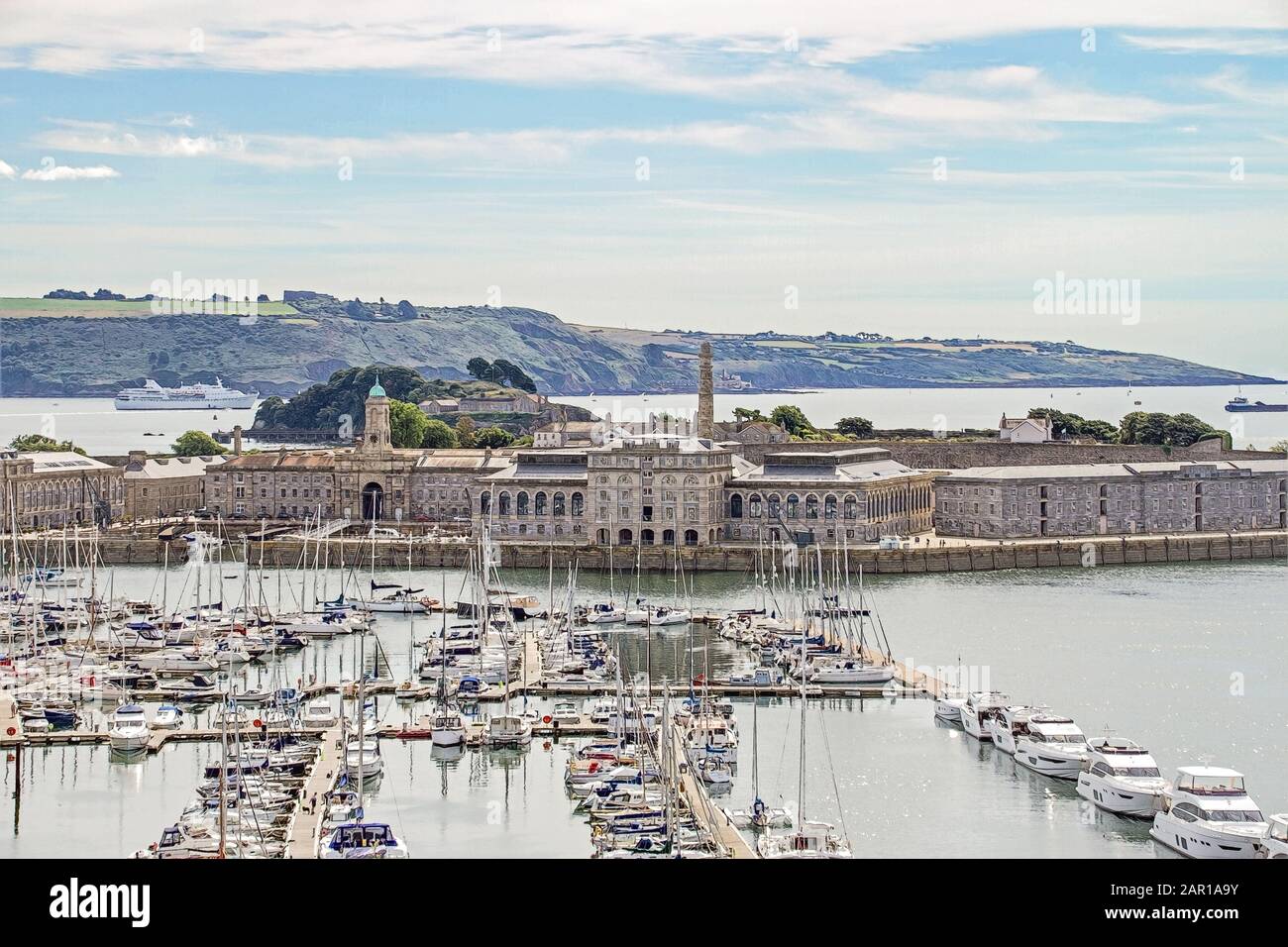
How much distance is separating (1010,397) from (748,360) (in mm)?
28297

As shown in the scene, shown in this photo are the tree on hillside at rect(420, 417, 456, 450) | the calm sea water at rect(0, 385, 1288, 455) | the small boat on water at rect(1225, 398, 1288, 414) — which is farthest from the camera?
the small boat on water at rect(1225, 398, 1288, 414)

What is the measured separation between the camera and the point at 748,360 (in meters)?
187

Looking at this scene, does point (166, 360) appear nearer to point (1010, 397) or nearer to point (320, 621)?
point (1010, 397)

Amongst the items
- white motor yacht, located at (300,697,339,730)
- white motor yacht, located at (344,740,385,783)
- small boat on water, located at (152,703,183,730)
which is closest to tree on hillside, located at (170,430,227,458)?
small boat on water, located at (152,703,183,730)

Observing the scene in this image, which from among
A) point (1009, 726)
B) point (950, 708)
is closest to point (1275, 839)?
point (1009, 726)

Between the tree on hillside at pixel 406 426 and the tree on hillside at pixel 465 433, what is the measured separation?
2.60m

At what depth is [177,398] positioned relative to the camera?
13512 centimetres

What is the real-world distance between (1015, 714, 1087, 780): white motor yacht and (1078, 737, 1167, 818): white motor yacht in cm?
61

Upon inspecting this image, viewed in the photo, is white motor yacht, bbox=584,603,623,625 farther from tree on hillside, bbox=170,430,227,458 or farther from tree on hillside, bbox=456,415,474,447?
tree on hillside, bbox=170,430,227,458

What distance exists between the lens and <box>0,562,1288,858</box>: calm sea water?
14.4 metres

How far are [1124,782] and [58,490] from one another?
106ft

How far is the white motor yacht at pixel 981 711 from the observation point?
60.0 ft

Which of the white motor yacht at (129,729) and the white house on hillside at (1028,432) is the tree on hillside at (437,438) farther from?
the white motor yacht at (129,729)
